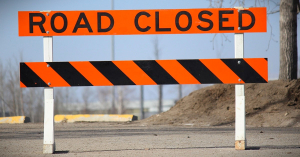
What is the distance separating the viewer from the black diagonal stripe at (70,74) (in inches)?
185

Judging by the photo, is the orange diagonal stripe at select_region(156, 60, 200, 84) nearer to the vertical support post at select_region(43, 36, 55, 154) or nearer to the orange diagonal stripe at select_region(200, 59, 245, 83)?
the orange diagonal stripe at select_region(200, 59, 245, 83)

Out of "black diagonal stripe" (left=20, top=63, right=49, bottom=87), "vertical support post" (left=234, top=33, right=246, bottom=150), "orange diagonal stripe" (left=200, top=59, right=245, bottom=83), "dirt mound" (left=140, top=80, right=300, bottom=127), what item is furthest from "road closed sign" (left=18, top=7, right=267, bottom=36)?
"dirt mound" (left=140, top=80, right=300, bottom=127)

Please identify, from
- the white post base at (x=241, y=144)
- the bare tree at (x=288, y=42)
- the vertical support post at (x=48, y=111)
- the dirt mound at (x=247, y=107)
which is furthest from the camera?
the bare tree at (x=288, y=42)

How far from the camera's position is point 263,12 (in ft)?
15.7

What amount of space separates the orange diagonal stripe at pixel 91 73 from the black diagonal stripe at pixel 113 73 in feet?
0.16

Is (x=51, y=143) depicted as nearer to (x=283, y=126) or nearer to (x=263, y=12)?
(x=263, y=12)

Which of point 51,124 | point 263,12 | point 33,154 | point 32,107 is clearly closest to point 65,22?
point 51,124

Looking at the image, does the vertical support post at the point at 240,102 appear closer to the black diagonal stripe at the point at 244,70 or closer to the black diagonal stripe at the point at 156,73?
the black diagonal stripe at the point at 244,70

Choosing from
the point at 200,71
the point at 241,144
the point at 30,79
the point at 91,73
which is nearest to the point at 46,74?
the point at 30,79

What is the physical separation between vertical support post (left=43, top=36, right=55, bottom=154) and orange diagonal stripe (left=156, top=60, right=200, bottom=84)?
1531mm

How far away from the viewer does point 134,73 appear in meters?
4.71

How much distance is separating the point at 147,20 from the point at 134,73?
2.62ft

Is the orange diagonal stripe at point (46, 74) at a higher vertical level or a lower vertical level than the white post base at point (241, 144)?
higher

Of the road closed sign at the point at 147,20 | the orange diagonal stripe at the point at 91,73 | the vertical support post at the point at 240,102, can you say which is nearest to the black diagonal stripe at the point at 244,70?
the vertical support post at the point at 240,102
